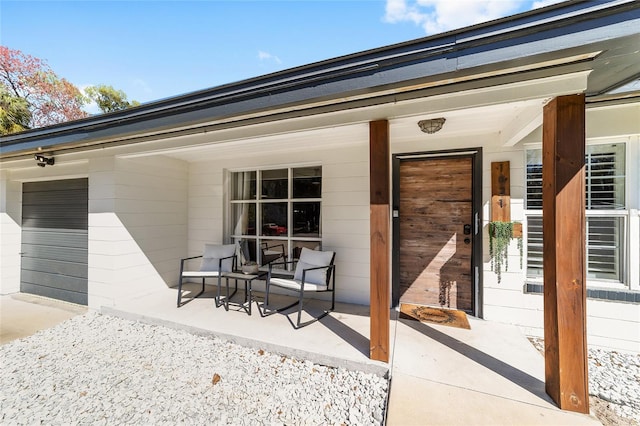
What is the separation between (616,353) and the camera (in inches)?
106

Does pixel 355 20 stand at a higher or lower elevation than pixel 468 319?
higher

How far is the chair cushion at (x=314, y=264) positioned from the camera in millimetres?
3307

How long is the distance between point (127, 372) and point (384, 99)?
3.24 m

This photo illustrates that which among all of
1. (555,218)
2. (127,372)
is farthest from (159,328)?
(555,218)

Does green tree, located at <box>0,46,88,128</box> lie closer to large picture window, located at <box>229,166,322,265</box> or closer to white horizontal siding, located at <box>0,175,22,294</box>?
white horizontal siding, located at <box>0,175,22,294</box>

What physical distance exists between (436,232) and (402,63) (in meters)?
2.34

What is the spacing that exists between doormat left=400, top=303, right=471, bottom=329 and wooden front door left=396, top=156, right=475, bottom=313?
10 cm

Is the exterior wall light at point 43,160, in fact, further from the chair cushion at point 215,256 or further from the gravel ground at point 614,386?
the gravel ground at point 614,386

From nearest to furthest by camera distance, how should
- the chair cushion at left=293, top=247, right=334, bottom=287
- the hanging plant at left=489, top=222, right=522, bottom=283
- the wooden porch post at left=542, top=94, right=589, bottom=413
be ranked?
the wooden porch post at left=542, top=94, right=589, bottom=413 → the hanging plant at left=489, top=222, right=522, bottom=283 → the chair cushion at left=293, top=247, right=334, bottom=287

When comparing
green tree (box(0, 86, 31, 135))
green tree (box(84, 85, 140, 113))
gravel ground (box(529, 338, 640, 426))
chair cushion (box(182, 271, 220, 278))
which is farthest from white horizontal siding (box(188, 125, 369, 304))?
green tree (box(84, 85, 140, 113))

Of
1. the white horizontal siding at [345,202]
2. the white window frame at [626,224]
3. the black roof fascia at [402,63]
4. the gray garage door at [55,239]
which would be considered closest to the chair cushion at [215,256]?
the white horizontal siding at [345,202]

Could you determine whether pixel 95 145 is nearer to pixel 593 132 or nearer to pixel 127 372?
pixel 127 372

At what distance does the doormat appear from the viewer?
303cm

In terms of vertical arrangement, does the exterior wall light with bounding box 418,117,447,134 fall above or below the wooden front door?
above
